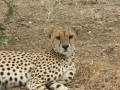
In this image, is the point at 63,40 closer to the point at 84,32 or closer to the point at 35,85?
the point at 35,85

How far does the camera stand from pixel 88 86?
4879mm

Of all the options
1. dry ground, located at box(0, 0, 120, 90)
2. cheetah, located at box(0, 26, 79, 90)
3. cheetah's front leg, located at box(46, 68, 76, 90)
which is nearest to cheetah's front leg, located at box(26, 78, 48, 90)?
cheetah, located at box(0, 26, 79, 90)

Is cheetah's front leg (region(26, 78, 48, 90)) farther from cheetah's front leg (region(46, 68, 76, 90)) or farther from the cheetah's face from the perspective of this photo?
the cheetah's face

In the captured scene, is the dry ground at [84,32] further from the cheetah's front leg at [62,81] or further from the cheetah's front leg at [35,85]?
the cheetah's front leg at [35,85]

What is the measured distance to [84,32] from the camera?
23.4ft

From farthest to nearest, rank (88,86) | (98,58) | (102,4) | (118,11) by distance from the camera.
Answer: (102,4) → (118,11) → (98,58) → (88,86)

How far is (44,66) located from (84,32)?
2.24m

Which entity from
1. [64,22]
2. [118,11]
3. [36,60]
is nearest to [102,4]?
[118,11]

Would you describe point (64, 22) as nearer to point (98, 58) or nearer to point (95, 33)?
point (95, 33)

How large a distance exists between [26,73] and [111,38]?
7.37 feet

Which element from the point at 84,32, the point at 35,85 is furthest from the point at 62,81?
the point at 84,32

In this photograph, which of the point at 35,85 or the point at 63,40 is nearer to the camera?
the point at 35,85

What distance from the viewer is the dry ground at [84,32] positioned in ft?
17.0

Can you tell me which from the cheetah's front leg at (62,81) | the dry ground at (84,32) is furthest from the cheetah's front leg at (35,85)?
the dry ground at (84,32)
